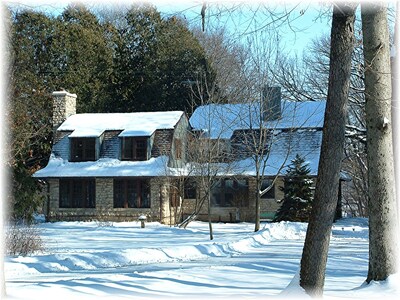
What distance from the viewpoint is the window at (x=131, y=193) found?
32625mm

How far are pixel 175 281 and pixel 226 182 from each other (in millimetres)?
23633

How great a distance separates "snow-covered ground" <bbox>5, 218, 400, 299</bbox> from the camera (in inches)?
362

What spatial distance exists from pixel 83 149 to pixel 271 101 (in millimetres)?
11624

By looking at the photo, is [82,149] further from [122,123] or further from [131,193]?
[131,193]

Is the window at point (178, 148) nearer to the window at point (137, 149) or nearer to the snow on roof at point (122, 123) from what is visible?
the snow on roof at point (122, 123)

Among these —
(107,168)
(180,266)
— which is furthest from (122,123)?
(180,266)

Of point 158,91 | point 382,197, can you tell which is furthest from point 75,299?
point 158,91

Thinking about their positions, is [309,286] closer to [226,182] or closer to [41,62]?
[226,182]

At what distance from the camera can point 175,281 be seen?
1055 centimetres

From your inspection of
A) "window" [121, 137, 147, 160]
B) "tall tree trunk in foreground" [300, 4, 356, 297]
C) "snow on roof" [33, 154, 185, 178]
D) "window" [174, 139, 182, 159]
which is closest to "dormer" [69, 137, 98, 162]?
"snow on roof" [33, 154, 185, 178]

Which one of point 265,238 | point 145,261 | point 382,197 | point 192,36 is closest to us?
point 382,197

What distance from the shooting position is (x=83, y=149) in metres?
34.2

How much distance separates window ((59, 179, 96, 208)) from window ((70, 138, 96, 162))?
55.3 inches

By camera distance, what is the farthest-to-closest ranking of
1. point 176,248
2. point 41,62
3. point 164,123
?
point 41,62
point 164,123
point 176,248
